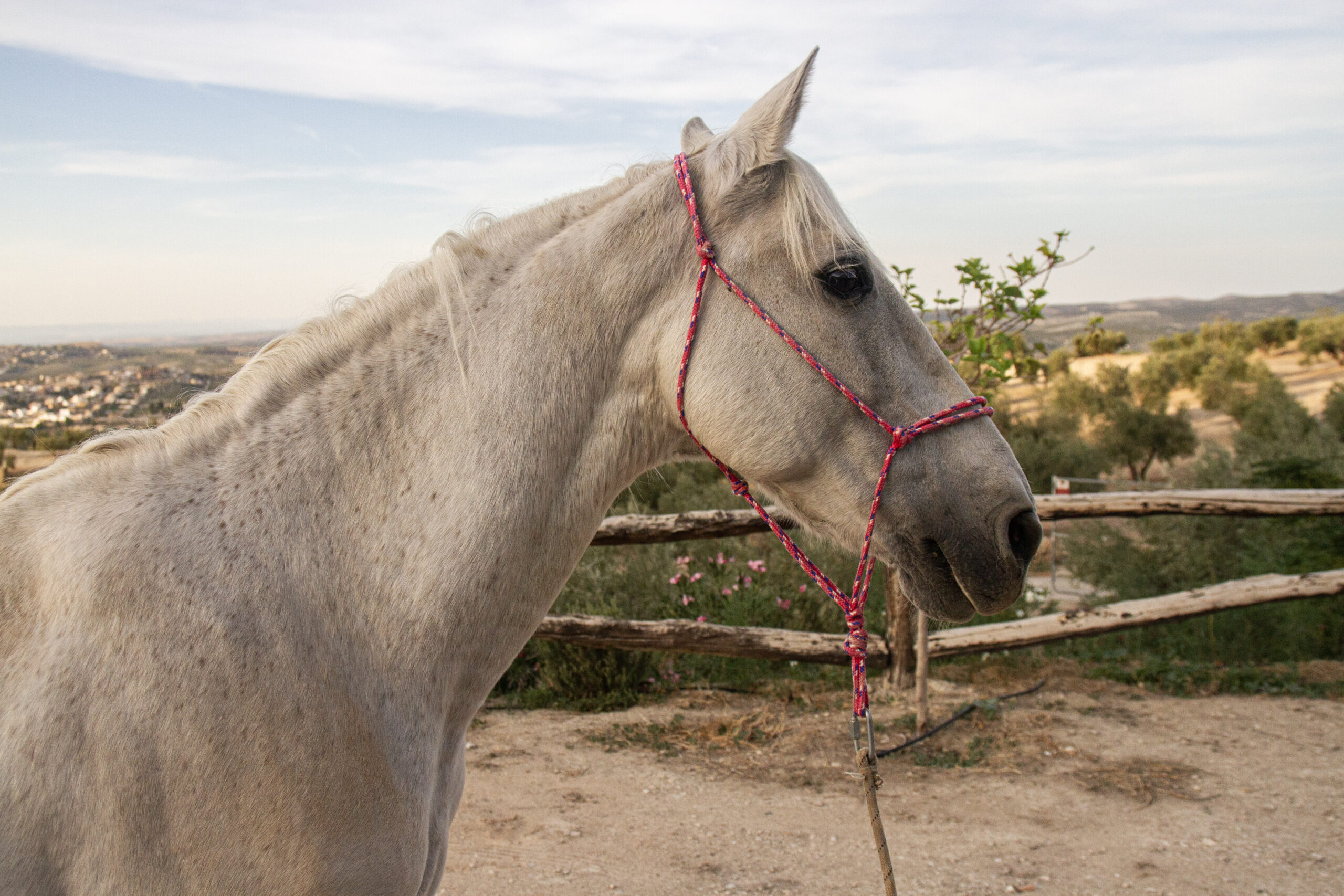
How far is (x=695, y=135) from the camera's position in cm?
179

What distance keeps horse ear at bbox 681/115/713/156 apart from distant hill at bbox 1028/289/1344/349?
172 ft

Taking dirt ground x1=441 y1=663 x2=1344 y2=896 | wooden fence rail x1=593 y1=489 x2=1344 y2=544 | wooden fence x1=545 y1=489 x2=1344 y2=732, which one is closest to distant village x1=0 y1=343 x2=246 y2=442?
dirt ground x1=441 y1=663 x2=1344 y2=896

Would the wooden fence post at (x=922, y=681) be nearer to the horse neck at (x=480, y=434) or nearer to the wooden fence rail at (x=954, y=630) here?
the wooden fence rail at (x=954, y=630)

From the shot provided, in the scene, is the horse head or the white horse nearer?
the white horse

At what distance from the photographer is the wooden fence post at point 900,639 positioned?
17.6 ft

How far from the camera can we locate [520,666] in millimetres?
6137

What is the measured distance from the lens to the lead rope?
1.50 meters

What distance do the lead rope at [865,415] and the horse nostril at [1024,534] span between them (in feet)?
0.67

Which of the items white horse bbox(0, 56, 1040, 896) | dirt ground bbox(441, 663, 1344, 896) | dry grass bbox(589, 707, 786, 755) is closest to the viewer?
white horse bbox(0, 56, 1040, 896)

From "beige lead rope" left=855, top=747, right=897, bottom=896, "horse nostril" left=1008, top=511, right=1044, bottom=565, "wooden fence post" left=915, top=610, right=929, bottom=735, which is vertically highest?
"horse nostril" left=1008, top=511, right=1044, bottom=565

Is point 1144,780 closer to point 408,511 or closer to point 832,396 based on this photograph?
point 832,396

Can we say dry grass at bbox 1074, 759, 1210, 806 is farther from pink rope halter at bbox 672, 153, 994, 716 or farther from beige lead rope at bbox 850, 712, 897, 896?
pink rope halter at bbox 672, 153, 994, 716

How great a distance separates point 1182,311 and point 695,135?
91270 mm

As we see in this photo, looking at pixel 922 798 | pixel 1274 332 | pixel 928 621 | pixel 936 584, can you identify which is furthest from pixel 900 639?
pixel 1274 332
